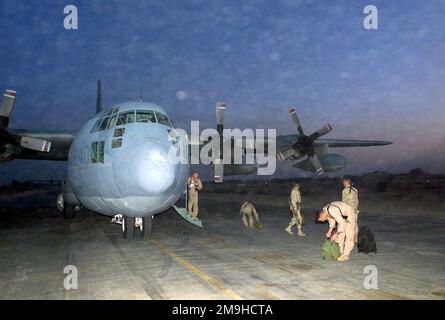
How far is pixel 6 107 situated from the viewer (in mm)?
16297

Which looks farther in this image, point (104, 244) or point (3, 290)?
point (104, 244)

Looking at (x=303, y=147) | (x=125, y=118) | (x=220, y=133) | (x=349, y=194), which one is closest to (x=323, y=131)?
(x=303, y=147)

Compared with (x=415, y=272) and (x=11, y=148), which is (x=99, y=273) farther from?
(x=11, y=148)

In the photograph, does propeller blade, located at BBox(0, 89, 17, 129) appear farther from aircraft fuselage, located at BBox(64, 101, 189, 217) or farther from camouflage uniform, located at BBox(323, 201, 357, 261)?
camouflage uniform, located at BBox(323, 201, 357, 261)

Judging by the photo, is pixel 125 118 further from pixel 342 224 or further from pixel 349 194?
pixel 349 194

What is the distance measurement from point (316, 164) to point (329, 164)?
1171 millimetres

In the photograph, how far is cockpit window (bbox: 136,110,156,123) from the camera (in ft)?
35.9

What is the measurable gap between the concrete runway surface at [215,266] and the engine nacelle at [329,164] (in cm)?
781

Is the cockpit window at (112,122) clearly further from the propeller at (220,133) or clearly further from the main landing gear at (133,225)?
the propeller at (220,133)

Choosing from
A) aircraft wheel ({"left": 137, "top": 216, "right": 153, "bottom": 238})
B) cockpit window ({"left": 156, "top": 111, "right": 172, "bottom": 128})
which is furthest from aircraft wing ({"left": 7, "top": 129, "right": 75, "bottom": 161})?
cockpit window ({"left": 156, "top": 111, "right": 172, "bottom": 128})

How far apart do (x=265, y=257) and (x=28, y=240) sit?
8308mm

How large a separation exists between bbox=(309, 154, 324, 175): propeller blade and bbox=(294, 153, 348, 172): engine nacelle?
36cm

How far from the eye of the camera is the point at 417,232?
1384 centimetres
